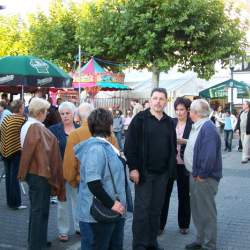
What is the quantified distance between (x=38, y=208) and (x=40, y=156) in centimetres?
57

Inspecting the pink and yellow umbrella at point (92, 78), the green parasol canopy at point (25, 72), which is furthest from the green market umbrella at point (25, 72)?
the pink and yellow umbrella at point (92, 78)

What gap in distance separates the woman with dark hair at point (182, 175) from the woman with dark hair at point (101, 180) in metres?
2.39

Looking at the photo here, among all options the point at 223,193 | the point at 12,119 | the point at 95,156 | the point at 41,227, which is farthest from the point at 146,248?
the point at 223,193

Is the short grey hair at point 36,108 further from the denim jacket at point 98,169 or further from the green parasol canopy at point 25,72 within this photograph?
the green parasol canopy at point 25,72

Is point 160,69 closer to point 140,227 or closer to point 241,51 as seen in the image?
point 241,51

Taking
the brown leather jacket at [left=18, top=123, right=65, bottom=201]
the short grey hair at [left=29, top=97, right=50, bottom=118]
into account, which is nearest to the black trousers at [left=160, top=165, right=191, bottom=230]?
the brown leather jacket at [left=18, top=123, right=65, bottom=201]

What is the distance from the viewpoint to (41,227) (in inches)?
208

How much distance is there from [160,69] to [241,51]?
4.46 meters

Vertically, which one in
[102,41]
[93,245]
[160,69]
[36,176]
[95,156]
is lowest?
[93,245]

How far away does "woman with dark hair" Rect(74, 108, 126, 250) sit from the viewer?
3.72 meters

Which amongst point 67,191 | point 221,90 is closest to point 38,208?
point 67,191

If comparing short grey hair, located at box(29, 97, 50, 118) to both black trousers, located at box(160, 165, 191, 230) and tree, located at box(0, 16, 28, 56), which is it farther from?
tree, located at box(0, 16, 28, 56)

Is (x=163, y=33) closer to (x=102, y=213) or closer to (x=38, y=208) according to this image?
(x=38, y=208)

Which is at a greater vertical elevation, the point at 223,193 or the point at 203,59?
the point at 203,59
